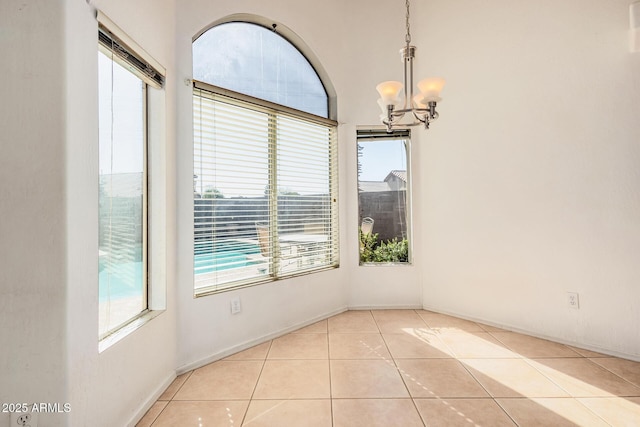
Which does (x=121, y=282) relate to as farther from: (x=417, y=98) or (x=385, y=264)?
(x=385, y=264)

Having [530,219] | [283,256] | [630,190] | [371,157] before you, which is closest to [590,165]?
[630,190]

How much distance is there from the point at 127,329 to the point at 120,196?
758mm

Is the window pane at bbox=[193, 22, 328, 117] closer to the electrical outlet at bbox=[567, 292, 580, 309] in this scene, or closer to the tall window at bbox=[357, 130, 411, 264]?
the tall window at bbox=[357, 130, 411, 264]

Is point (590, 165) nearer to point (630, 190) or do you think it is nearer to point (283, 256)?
point (630, 190)

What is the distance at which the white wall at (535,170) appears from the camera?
99.6 inches

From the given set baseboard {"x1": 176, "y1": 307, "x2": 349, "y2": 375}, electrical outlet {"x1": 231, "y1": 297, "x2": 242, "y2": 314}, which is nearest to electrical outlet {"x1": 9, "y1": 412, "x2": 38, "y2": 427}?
baseboard {"x1": 176, "y1": 307, "x2": 349, "y2": 375}

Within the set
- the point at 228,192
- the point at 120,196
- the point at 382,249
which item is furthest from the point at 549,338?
the point at 120,196

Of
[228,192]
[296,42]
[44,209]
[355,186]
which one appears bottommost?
[44,209]

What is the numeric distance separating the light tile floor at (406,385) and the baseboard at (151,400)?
0.03m

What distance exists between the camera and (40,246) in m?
1.31

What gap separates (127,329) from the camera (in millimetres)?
1827

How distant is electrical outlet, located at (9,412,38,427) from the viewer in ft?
4.18

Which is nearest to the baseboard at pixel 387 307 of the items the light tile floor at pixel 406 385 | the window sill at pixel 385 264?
the window sill at pixel 385 264

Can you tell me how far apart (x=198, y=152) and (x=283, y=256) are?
1.25m
